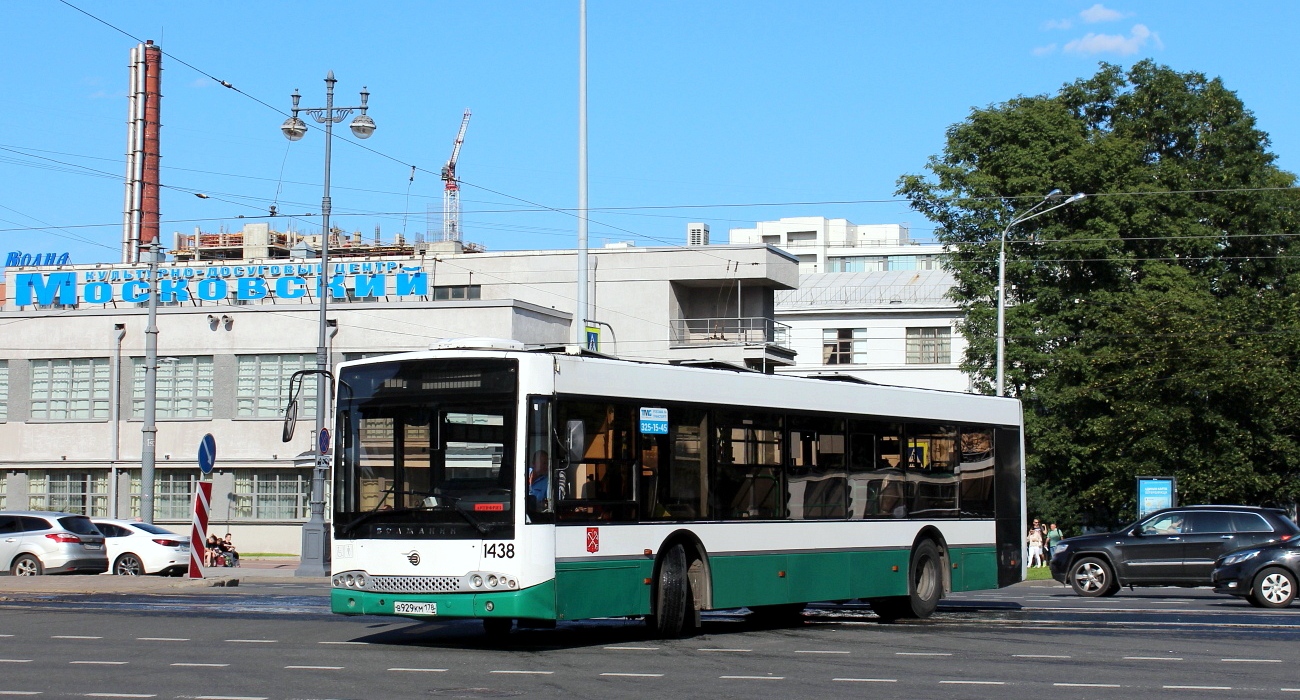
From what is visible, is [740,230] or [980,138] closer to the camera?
[980,138]

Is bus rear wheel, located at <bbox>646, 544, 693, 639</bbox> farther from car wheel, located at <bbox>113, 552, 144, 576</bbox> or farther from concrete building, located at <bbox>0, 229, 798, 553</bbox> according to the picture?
concrete building, located at <bbox>0, 229, 798, 553</bbox>

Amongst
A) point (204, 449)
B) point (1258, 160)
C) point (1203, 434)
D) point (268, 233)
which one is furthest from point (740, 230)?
point (204, 449)

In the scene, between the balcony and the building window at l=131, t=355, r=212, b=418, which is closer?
the building window at l=131, t=355, r=212, b=418

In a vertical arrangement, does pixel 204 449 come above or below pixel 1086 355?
below

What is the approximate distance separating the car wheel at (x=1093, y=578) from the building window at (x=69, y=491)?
3051cm

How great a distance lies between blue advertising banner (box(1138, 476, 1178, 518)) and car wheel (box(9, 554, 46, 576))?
24231 mm

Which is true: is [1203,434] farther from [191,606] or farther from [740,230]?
[740,230]

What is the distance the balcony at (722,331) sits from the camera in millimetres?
52781

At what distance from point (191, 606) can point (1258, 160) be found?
43.7 m

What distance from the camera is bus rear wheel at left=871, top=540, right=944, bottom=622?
62.2 ft

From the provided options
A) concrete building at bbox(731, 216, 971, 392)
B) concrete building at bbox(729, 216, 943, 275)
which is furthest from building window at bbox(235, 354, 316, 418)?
concrete building at bbox(729, 216, 943, 275)

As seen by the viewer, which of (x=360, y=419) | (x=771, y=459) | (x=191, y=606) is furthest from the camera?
(x=191, y=606)

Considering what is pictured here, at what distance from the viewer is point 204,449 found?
2802cm

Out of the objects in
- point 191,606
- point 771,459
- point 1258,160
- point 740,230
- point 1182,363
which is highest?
point 740,230
